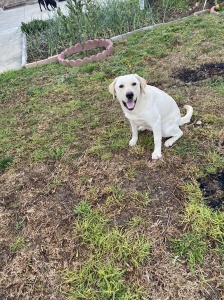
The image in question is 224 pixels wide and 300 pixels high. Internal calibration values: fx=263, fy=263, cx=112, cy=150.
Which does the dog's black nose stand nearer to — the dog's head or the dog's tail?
the dog's head

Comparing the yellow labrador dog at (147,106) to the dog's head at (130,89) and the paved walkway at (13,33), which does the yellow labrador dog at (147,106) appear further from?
the paved walkway at (13,33)

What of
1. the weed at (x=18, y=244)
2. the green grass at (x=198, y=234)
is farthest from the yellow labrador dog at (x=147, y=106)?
the weed at (x=18, y=244)

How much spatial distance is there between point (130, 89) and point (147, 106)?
0.28 meters

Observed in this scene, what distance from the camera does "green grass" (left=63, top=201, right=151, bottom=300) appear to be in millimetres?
2074

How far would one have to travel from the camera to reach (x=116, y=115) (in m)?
4.09

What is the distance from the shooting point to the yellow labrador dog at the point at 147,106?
269cm

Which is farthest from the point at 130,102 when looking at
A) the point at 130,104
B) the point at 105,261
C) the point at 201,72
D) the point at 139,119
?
the point at 201,72

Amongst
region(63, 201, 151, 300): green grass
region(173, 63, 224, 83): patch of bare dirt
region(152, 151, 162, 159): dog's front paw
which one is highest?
region(173, 63, 224, 83): patch of bare dirt

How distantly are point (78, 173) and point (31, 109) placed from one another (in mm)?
2156

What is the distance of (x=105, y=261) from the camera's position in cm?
227

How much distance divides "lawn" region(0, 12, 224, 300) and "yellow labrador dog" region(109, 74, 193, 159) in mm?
268

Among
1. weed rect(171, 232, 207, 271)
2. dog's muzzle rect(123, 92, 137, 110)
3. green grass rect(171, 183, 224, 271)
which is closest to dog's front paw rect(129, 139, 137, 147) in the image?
dog's muzzle rect(123, 92, 137, 110)

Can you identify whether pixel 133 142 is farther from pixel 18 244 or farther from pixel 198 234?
pixel 18 244

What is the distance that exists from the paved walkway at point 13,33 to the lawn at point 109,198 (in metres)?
2.94
